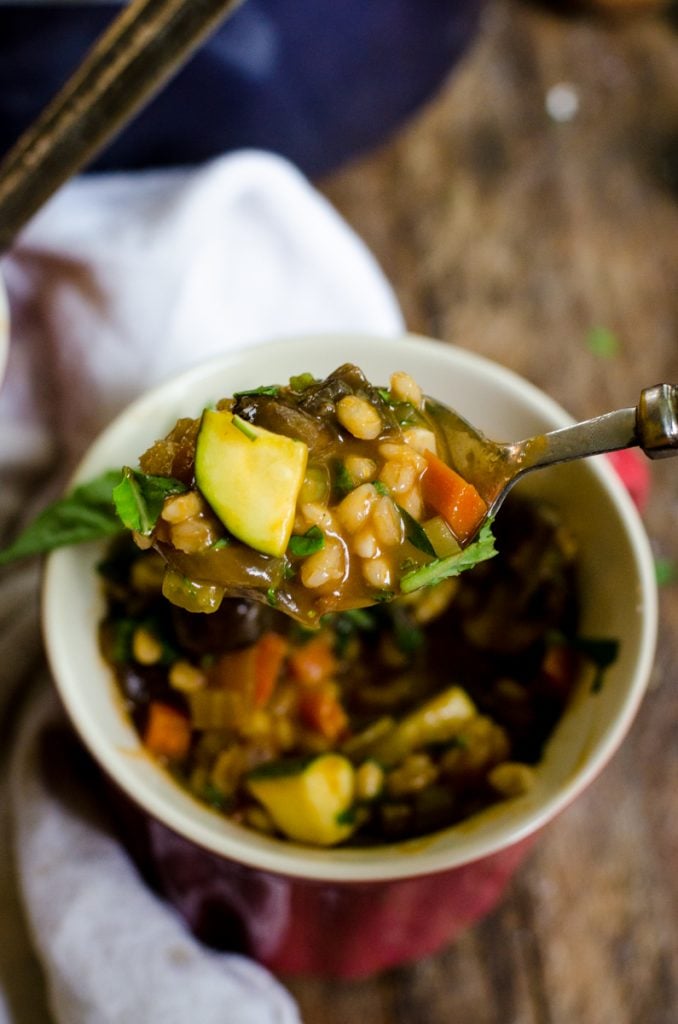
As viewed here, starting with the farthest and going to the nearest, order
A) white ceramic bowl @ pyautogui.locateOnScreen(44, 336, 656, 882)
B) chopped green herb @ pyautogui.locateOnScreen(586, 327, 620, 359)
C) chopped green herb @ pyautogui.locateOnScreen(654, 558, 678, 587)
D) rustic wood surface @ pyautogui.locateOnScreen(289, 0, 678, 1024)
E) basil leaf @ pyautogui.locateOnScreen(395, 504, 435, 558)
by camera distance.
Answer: chopped green herb @ pyautogui.locateOnScreen(586, 327, 620, 359) → chopped green herb @ pyautogui.locateOnScreen(654, 558, 678, 587) → rustic wood surface @ pyautogui.locateOnScreen(289, 0, 678, 1024) → white ceramic bowl @ pyautogui.locateOnScreen(44, 336, 656, 882) → basil leaf @ pyautogui.locateOnScreen(395, 504, 435, 558)

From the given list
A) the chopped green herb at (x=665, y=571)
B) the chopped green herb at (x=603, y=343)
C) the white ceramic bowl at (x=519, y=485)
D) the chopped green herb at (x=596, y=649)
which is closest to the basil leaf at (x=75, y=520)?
the white ceramic bowl at (x=519, y=485)

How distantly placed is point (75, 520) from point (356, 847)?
596 mm

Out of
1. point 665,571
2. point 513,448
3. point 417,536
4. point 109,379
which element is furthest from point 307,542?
point 665,571

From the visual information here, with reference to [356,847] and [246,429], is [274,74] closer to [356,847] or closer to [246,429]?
[246,429]

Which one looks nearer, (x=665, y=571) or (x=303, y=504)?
(x=303, y=504)

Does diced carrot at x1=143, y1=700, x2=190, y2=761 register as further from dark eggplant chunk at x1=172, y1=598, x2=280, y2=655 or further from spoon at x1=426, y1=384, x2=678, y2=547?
spoon at x1=426, y1=384, x2=678, y2=547

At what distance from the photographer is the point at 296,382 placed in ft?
4.29

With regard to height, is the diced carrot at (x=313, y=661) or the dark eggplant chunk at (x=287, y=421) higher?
the dark eggplant chunk at (x=287, y=421)

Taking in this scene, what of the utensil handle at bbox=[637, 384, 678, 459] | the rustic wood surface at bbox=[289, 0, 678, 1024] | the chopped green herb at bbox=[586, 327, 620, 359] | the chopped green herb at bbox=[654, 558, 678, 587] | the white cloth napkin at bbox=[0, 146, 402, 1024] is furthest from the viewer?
the chopped green herb at bbox=[586, 327, 620, 359]

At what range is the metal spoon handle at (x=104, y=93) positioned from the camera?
1.36 meters

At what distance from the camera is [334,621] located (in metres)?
1.65

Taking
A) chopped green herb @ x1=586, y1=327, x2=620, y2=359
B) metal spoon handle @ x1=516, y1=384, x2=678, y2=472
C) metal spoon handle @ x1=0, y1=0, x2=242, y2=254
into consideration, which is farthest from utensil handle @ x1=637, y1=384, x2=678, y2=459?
chopped green herb @ x1=586, y1=327, x2=620, y2=359

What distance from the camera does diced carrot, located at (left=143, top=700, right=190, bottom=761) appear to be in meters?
1.55

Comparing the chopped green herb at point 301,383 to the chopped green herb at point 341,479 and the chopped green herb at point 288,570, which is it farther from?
the chopped green herb at point 288,570
